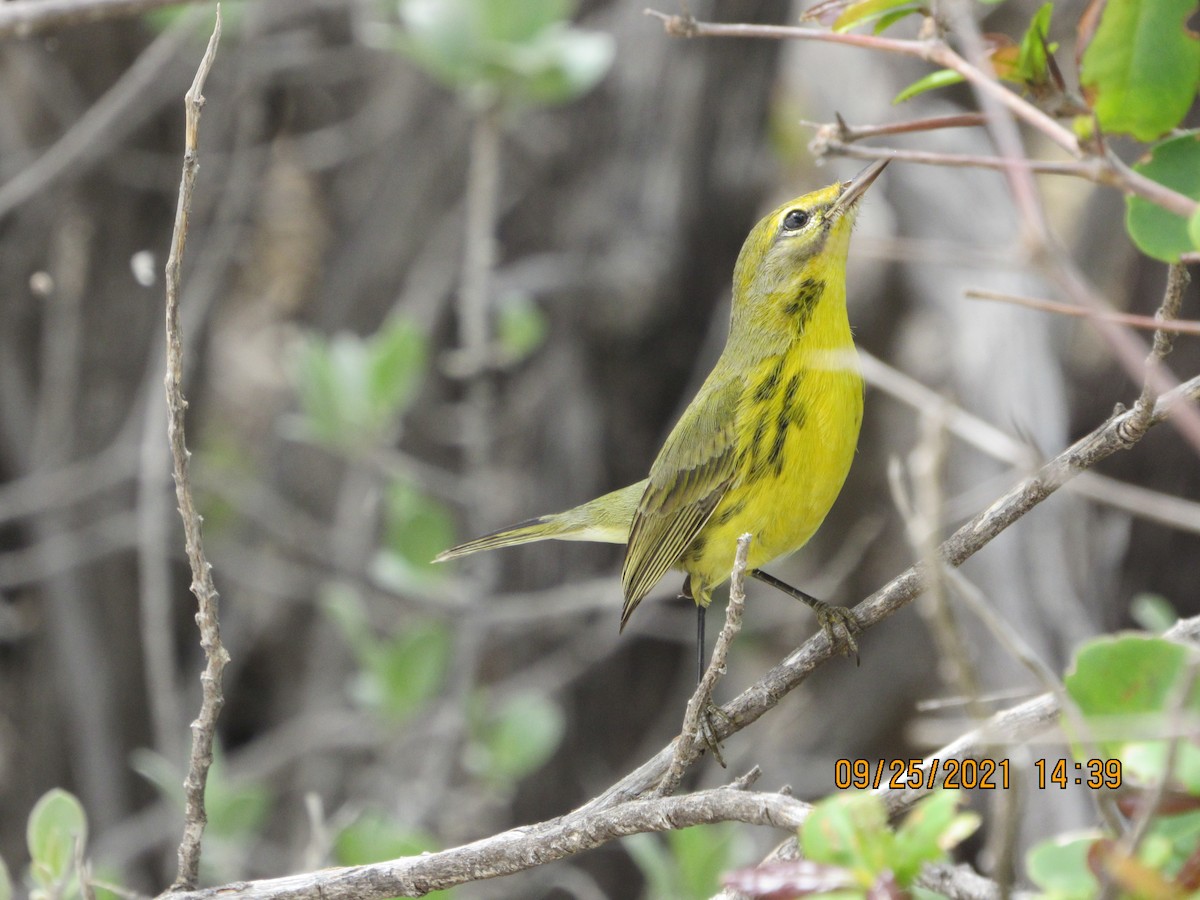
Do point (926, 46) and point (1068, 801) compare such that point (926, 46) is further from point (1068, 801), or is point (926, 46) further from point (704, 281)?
point (704, 281)

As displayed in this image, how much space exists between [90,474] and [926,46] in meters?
4.67

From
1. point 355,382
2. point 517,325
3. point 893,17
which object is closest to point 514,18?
point 517,325

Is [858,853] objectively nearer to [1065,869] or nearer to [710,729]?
[1065,869]

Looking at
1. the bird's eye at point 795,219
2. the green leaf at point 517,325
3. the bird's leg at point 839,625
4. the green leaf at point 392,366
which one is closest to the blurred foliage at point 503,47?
the green leaf at point 517,325

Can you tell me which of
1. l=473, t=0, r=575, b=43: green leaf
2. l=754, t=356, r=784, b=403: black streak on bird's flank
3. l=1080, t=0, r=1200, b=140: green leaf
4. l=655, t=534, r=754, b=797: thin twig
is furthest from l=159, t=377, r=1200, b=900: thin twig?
l=473, t=0, r=575, b=43: green leaf

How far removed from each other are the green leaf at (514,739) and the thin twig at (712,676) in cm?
241

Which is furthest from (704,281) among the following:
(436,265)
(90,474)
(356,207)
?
(90,474)

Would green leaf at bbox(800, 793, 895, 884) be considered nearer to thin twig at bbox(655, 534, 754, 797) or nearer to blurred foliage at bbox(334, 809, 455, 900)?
thin twig at bbox(655, 534, 754, 797)

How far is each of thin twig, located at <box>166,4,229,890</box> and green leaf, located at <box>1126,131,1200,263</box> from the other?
1.29 metres

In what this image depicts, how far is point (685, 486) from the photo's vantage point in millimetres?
3639

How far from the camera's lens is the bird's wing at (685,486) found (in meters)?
3.48

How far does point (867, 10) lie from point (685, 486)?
2003mm

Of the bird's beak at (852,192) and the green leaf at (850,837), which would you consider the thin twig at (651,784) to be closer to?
the green leaf at (850,837)
